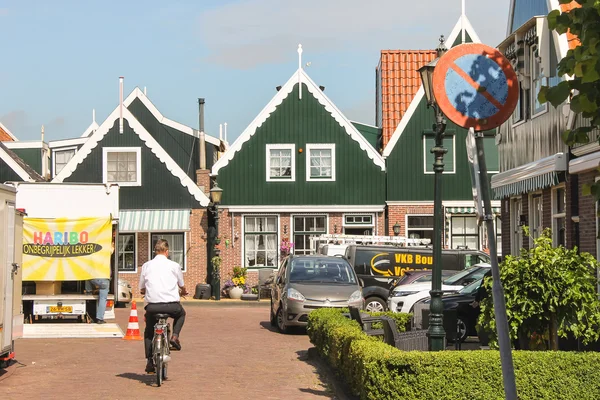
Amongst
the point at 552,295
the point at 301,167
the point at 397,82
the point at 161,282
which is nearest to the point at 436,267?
the point at 552,295

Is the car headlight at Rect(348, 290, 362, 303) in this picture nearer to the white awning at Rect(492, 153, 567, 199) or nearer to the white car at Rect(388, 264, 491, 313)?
the white car at Rect(388, 264, 491, 313)

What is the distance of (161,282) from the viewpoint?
13.3m

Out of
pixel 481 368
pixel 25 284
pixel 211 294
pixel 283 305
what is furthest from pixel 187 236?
pixel 481 368

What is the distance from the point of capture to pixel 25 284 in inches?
937

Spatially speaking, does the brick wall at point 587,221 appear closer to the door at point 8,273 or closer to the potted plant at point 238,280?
the door at point 8,273

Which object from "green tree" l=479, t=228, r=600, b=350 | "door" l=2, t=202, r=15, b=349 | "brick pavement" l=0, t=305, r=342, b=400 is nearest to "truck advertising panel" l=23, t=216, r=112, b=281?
"brick pavement" l=0, t=305, r=342, b=400

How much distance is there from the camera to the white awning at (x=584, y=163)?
15.8m

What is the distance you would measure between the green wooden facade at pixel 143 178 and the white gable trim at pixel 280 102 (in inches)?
65.9

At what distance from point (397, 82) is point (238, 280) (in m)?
10.7

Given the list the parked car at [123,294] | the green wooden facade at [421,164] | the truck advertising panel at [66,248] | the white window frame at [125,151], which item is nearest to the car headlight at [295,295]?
the truck advertising panel at [66,248]

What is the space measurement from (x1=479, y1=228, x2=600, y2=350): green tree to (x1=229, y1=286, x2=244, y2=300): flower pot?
2548 cm

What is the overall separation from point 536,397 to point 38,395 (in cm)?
601

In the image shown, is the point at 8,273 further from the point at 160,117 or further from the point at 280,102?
the point at 160,117

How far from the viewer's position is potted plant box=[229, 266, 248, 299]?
36.2 metres
